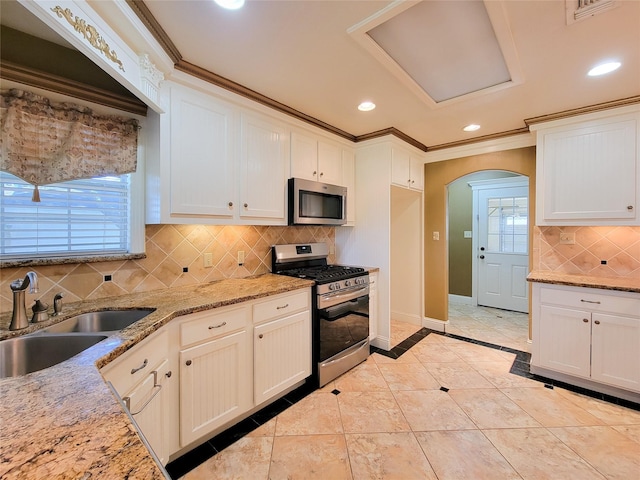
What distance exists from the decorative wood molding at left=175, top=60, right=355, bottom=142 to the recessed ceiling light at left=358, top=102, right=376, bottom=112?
1.51ft

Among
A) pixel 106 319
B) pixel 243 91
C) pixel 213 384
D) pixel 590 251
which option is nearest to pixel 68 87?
pixel 243 91

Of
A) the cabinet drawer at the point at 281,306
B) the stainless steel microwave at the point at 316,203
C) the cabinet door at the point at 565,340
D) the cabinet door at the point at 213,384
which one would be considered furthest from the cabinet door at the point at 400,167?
the cabinet door at the point at 213,384

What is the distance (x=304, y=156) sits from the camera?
267 centimetres

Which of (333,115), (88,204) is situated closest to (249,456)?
(88,204)

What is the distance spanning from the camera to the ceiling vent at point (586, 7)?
4.34 ft

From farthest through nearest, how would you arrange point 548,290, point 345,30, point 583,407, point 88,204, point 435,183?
point 435,183
point 548,290
point 583,407
point 88,204
point 345,30

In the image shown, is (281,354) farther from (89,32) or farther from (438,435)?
(89,32)

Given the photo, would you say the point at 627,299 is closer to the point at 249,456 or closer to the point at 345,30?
the point at 345,30

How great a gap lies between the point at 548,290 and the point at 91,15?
3.54m

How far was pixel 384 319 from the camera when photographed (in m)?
3.13

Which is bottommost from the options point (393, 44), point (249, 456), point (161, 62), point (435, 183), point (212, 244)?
point (249, 456)

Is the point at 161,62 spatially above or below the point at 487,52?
below

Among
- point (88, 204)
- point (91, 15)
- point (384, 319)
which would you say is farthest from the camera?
point (384, 319)

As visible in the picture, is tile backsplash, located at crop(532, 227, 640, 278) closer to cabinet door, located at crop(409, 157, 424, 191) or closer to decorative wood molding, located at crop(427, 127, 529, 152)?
decorative wood molding, located at crop(427, 127, 529, 152)
